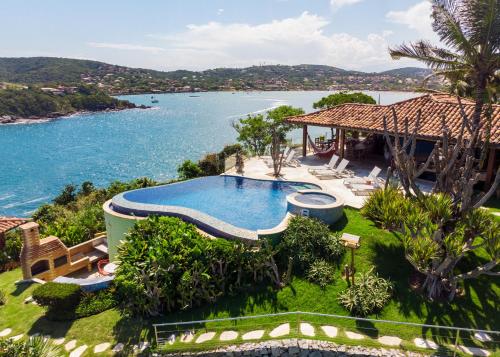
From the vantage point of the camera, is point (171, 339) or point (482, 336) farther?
point (171, 339)

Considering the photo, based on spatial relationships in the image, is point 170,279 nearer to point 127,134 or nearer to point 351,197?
point 351,197

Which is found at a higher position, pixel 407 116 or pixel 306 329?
pixel 407 116

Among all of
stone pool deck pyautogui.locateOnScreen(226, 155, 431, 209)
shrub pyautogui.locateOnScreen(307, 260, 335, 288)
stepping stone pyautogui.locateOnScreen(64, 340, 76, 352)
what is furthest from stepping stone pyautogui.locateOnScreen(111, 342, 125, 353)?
stone pool deck pyautogui.locateOnScreen(226, 155, 431, 209)

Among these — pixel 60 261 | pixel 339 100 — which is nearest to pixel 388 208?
pixel 60 261

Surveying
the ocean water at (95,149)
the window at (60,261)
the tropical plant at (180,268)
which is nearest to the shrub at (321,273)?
the tropical plant at (180,268)

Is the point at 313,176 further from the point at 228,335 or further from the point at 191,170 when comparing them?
the point at 228,335

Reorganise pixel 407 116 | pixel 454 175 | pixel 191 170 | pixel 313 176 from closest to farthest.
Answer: pixel 454 175, pixel 407 116, pixel 313 176, pixel 191 170

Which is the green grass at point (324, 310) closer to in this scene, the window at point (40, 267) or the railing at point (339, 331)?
the railing at point (339, 331)
